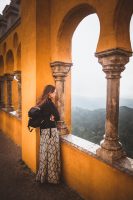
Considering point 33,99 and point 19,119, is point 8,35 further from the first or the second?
point 33,99

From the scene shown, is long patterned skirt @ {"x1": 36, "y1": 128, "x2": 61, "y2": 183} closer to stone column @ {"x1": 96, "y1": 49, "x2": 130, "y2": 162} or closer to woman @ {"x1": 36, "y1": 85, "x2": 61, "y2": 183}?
woman @ {"x1": 36, "y1": 85, "x2": 61, "y2": 183}

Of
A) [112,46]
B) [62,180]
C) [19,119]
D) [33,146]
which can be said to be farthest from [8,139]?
[112,46]

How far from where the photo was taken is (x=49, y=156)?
155 inches

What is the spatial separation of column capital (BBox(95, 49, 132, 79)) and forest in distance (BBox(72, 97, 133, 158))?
48.5ft

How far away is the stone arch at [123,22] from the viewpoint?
2793 millimetres

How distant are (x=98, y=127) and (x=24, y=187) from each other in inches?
775

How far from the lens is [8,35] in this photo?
7.26 m

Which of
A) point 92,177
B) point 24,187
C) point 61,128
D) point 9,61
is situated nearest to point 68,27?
point 61,128

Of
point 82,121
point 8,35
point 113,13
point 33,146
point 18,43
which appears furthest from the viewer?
point 82,121

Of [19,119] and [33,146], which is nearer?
[33,146]

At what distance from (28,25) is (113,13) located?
245 cm

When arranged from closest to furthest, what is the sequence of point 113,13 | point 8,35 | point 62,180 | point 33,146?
point 113,13 < point 62,180 < point 33,146 < point 8,35

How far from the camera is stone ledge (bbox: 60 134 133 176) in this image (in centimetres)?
275

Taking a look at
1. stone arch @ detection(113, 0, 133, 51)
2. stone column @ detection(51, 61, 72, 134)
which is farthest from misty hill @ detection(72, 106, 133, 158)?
stone arch @ detection(113, 0, 133, 51)
